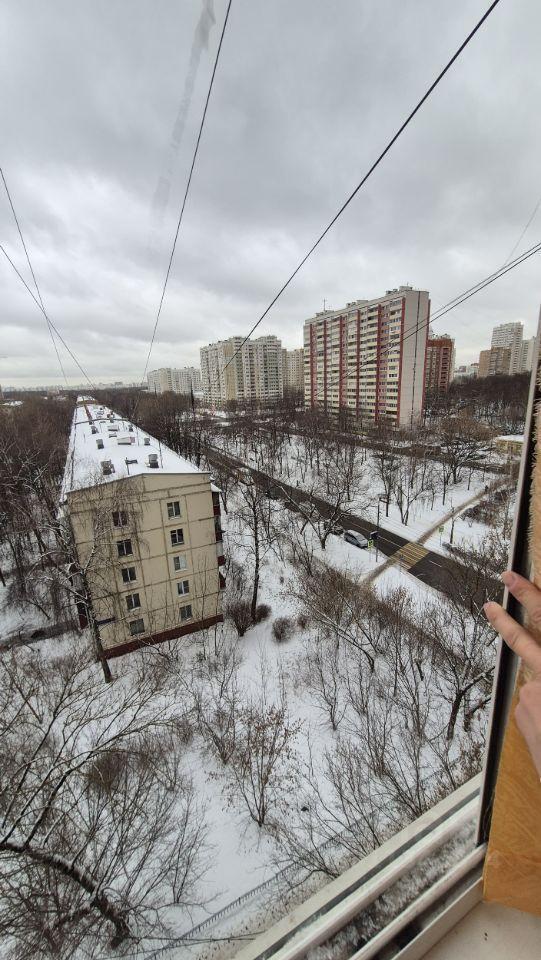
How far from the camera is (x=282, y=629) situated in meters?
10.8

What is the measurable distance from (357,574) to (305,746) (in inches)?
288

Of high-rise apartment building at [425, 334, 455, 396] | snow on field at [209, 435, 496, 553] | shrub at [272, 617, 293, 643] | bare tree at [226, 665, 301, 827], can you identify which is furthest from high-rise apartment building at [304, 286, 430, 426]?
bare tree at [226, 665, 301, 827]

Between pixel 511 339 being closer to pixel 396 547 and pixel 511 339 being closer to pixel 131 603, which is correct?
pixel 396 547

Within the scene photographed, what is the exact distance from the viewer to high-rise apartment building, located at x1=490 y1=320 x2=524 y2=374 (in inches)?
2276

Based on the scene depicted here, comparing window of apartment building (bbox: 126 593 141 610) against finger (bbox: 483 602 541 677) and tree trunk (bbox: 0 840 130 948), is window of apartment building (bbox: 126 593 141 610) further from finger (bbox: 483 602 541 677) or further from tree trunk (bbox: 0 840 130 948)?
finger (bbox: 483 602 541 677)

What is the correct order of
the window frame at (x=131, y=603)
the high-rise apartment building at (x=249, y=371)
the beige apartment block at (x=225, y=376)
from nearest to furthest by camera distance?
the window frame at (x=131, y=603), the beige apartment block at (x=225, y=376), the high-rise apartment building at (x=249, y=371)

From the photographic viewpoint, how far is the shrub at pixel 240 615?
36.3 feet

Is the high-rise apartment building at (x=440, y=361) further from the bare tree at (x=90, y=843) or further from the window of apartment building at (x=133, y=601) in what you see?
the bare tree at (x=90, y=843)

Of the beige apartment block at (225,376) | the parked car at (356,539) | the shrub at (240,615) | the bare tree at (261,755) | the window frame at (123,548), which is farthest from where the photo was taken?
the beige apartment block at (225,376)

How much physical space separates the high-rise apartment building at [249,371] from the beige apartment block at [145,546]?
48.1 meters

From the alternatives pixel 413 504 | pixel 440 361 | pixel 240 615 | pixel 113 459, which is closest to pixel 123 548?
pixel 113 459

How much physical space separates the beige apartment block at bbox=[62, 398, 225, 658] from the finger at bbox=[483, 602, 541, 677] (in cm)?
913

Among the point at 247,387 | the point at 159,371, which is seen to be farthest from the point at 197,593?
the point at 159,371

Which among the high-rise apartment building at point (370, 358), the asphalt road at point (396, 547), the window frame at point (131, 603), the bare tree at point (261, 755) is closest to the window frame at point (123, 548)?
the window frame at point (131, 603)
